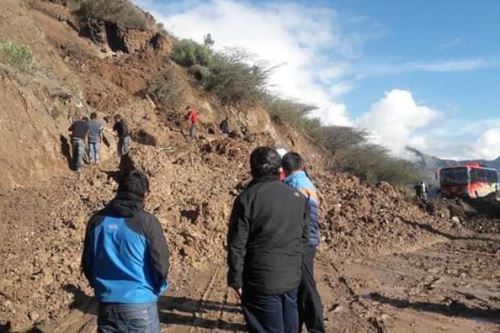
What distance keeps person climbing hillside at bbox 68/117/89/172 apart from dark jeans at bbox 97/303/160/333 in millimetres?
10351

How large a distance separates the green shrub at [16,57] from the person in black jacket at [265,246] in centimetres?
1192

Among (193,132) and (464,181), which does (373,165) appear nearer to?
(464,181)

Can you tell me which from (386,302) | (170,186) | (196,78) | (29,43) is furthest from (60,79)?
(386,302)

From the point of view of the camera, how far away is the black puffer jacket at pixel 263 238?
14.4 ft

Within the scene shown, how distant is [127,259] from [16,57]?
12.7 meters

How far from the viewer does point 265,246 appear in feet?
14.6

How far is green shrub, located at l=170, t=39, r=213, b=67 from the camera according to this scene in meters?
26.8

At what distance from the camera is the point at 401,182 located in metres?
31.2

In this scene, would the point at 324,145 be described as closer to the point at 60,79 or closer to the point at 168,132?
the point at 168,132

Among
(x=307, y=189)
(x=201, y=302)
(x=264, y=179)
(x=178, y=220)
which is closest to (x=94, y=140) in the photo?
(x=178, y=220)

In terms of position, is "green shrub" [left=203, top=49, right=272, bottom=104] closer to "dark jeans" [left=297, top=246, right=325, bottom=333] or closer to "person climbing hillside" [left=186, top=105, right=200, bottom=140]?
"person climbing hillside" [left=186, top=105, right=200, bottom=140]

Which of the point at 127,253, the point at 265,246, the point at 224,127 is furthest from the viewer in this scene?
the point at 224,127

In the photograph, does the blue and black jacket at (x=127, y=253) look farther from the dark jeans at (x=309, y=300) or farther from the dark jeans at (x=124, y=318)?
the dark jeans at (x=309, y=300)

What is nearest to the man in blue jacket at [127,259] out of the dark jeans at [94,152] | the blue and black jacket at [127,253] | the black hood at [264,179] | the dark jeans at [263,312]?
the blue and black jacket at [127,253]
